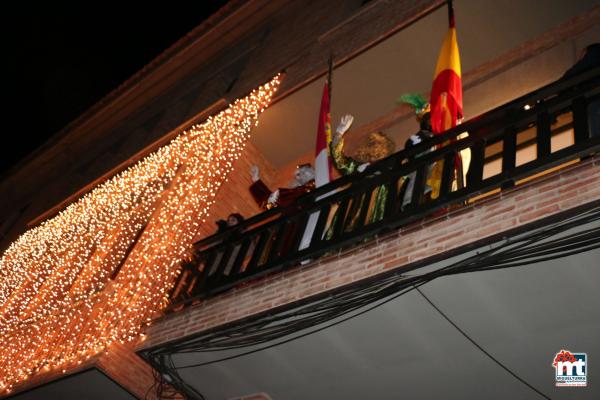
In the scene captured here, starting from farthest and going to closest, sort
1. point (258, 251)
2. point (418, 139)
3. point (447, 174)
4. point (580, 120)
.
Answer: point (258, 251) < point (418, 139) < point (447, 174) < point (580, 120)

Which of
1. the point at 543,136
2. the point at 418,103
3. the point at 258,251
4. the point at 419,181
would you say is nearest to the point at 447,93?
the point at 418,103

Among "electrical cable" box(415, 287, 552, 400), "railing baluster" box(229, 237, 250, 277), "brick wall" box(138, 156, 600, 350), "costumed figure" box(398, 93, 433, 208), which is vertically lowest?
"electrical cable" box(415, 287, 552, 400)

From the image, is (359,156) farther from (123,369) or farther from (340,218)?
(123,369)

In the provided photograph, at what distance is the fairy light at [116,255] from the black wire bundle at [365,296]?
1.27 meters

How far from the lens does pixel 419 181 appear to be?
5.66 metres

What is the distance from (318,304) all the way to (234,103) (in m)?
5.47

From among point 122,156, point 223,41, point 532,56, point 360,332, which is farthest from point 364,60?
point 122,156

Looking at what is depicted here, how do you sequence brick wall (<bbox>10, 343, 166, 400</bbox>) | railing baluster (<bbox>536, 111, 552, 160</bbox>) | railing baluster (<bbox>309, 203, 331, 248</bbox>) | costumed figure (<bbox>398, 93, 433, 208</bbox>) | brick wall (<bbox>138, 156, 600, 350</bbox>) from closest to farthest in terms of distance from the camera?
1. brick wall (<bbox>138, 156, 600, 350</bbox>)
2. railing baluster (<bbox>536, 111, 552, 160</bbox>)
3. costumed figure (<bbox>398, 93, 433, 208</bbox>)
4. railing baluster (<bbox>309, 203, 331, 248</bbox>)
5. brick wall (<bbox>10, 343, 166, 400</bbox>)

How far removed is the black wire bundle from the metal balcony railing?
19.3 inches

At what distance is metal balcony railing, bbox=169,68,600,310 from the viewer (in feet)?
16.1

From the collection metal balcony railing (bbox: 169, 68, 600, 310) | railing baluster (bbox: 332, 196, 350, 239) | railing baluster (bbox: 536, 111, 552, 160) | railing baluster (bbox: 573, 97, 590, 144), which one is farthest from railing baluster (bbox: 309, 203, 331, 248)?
railing baluster (bbox: 573, 97, 590, 144)

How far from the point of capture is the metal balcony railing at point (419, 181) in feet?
16.1

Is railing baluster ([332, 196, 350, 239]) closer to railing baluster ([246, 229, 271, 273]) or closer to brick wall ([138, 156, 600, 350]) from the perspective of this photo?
brick wall ([138, 156, 600, 350])

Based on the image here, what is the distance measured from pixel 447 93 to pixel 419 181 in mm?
1384
